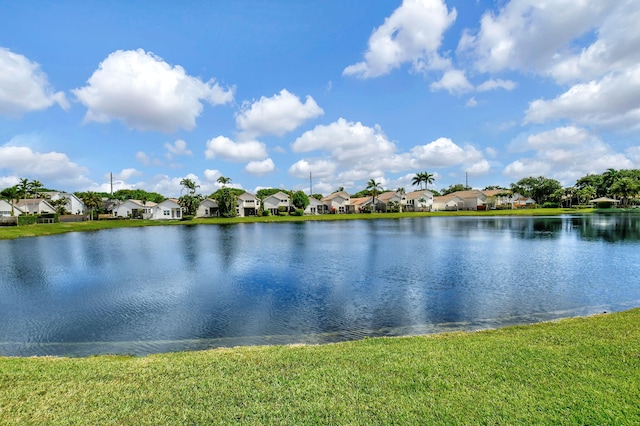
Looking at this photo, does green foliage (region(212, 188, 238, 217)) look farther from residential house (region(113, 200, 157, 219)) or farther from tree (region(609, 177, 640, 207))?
tree (region(609, 177, 640, 207))

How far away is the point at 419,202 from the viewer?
102812 millimetres

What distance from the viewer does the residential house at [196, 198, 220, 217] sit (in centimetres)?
8431

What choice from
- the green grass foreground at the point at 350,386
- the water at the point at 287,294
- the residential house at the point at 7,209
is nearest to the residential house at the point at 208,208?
the residential house at the point at 7,209

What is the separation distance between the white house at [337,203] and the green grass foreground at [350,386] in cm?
9397

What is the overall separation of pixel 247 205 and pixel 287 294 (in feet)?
239

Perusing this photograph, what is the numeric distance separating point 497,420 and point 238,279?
54.2ft

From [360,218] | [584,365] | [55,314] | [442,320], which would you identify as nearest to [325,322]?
[442,320]

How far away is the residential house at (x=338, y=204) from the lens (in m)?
102

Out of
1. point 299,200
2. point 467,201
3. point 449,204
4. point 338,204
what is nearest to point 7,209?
point 299,200

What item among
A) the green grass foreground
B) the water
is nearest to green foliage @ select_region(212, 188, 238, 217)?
the water

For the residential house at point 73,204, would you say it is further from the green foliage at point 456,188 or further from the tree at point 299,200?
the green foliage at point 456,188

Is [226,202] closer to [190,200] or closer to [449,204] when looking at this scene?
[190,200]

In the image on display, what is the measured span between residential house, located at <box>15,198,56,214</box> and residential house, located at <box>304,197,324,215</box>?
6590 centimetres

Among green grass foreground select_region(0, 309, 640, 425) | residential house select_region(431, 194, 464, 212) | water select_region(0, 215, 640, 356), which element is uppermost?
residential house select_region(431, 194, 464, 212)
